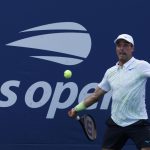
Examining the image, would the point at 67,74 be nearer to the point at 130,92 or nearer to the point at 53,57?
the point at 53,57

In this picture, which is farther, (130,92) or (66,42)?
(66,42)

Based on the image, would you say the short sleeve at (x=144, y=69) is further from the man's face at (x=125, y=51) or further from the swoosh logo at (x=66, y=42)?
the swoosh logo at (x=66, y=42)

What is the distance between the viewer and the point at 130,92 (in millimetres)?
4496

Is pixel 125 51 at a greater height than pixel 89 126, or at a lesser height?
greater

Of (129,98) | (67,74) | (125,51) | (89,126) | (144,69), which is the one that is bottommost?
(89,126)

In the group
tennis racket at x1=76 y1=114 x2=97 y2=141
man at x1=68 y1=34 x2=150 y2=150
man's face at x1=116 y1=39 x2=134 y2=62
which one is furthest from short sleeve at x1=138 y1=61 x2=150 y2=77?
tennis racket at x1=76 y1=114 x2=97 y2=141

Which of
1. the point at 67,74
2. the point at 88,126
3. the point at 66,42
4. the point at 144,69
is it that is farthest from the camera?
the point at 66,42

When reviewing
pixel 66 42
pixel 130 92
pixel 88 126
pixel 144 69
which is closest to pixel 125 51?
pixel 144 69

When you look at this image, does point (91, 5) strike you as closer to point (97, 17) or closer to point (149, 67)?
point (97, 17)

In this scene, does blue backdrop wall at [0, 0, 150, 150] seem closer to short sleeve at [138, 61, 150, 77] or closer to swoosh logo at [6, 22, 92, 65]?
swoosh logo at [6, 22, 92, 65]

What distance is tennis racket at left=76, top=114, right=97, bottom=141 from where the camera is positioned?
4.83 metres

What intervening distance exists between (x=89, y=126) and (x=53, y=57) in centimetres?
81

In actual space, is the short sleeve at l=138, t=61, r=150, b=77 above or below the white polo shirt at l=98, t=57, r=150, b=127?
above

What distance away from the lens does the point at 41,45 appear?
17.4 ft
